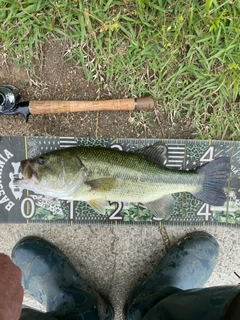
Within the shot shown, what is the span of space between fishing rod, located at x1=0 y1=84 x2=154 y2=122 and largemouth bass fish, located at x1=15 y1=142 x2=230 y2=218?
390 millimetres

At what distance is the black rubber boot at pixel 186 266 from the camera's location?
2764mm

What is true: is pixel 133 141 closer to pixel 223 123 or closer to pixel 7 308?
pixel 223 123

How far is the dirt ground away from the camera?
274 centimetres

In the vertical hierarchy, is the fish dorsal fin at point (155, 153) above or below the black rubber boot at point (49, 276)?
above

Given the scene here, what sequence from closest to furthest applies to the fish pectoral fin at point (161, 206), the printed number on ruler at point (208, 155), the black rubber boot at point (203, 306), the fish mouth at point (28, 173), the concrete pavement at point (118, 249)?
the black rubber boot at point (203, 306), the fish mouth at point (28, 173), the fish pectoral fin at point (161, 206), the printed number on ruler at point (208, 155), the concrete pavement at point (118, 249)

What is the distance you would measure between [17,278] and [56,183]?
0.74 m

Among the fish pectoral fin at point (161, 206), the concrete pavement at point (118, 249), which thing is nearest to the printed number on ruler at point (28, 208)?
the concrete pavement at point (118, 249)

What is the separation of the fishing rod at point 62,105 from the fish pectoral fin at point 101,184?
654 mm

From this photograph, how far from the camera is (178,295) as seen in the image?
6.98ft

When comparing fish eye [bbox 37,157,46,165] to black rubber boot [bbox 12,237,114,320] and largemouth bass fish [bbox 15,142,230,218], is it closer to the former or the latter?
largemouth bass fish [bbox 15,142,230,218]

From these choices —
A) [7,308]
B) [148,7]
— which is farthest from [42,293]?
[148,7]

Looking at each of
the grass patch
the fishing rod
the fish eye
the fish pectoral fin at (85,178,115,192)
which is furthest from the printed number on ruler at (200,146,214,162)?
the fish eye

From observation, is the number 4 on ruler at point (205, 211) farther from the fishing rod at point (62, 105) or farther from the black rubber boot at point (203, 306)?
the fishing rod at point (62, 105)

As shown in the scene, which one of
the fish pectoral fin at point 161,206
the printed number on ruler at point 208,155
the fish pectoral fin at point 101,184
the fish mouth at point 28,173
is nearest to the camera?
the fish mouth at point 28,173
